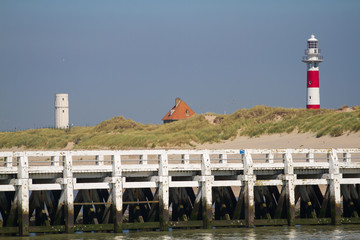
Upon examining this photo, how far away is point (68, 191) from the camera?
23.2 metres

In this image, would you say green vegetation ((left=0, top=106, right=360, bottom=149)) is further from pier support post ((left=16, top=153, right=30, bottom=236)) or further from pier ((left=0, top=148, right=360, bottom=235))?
pier support post ((left=16, top=153, right=30, bottom=236))

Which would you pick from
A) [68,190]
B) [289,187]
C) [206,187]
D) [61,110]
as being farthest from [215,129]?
[61,110]

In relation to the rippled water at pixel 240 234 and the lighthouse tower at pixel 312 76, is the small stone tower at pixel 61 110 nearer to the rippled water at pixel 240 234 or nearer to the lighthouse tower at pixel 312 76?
the lighthouse tower at pixel 312 76

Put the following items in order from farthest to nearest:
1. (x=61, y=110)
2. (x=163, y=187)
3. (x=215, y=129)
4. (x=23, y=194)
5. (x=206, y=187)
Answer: (x=61, y=110) < (x=215, y=129) < (x=206, y=187) < (x=163, y=187) < (x=23, y=194)

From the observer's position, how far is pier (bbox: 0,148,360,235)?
2344 centimetres

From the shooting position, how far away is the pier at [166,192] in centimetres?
2344

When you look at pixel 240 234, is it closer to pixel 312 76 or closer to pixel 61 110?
pixel 312 76

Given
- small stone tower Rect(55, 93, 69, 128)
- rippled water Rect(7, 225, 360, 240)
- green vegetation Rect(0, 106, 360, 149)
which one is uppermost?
small stone tower Rect(55, 93, 69, 128)

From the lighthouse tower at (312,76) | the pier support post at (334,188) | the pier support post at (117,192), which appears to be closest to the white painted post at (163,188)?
the pier support post at (117,192)

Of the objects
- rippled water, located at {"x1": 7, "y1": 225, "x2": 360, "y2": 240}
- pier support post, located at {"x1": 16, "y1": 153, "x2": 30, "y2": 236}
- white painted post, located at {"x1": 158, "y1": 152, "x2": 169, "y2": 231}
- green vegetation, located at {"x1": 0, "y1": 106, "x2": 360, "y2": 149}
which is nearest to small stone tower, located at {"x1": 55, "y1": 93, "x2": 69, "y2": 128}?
green vegetation, located at {"x1": 0, "y1": 106, "x2": 360, "y2": 149}

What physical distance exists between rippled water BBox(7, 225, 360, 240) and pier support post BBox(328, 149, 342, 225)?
1.21ft

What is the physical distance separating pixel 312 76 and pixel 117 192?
5145cm

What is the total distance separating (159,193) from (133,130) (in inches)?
2088

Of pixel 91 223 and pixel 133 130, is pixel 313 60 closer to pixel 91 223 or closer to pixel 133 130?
pixel 133 130
